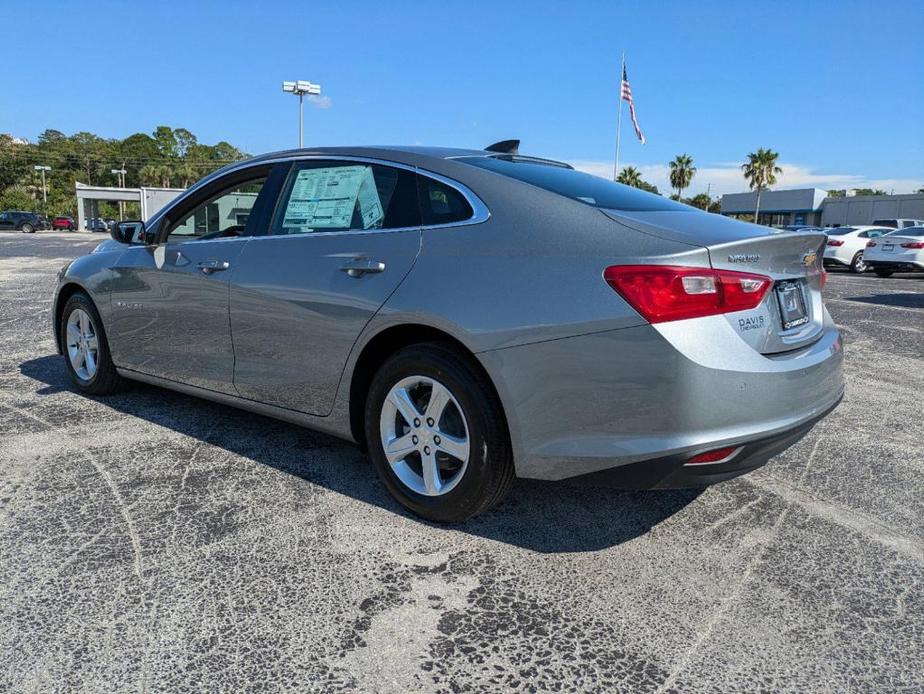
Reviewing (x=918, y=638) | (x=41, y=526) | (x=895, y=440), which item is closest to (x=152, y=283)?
(x=41, y=526)

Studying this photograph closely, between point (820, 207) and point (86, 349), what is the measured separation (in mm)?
66055

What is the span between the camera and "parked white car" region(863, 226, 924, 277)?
17672 mm

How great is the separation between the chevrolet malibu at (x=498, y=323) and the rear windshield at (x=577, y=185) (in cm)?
2

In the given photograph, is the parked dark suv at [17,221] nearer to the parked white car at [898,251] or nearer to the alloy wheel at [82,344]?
the parked white car at [898,251]

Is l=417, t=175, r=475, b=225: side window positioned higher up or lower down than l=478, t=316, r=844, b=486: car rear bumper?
higher up

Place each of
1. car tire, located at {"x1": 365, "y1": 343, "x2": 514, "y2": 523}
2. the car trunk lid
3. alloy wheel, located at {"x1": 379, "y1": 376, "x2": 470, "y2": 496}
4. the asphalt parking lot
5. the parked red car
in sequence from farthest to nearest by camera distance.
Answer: the parked red car < alloy wheel, located at {"x1": 379, "y1": 376, "x2": 470, "y2": 496} < car tire, located at {"x1": 365, "y1": 343, "x2": 514, "y2": 523} < the car trunk lid < the asphalt parking lot

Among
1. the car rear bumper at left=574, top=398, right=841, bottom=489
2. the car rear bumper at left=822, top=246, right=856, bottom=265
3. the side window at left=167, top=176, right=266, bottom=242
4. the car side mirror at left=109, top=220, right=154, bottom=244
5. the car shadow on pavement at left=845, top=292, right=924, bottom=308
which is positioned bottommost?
the car shadow on pavement at left=845, top=292, right=924, bottom=308

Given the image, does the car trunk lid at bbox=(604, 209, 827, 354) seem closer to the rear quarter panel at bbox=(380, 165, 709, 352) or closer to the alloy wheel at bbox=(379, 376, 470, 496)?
the rear quarter panel at bbox=(380, 165, 709, 352)

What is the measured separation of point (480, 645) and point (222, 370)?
7.27 ft

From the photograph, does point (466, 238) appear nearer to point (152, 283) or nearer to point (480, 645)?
point (480, 645)

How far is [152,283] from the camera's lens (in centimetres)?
414

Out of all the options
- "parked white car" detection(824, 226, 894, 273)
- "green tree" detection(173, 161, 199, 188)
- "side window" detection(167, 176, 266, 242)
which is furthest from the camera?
"green tree" detection(173, 161, 199, 188)

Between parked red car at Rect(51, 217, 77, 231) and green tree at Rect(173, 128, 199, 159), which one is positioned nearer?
parked red car at Rect(51, 217, 77, 231)

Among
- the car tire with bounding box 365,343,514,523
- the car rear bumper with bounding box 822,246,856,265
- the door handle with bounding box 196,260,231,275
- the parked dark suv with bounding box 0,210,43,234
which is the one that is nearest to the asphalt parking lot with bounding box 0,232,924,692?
the car tire with bounding box 365,343,514,523
